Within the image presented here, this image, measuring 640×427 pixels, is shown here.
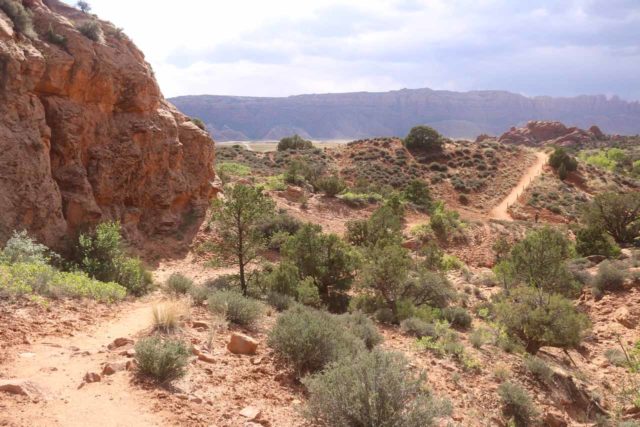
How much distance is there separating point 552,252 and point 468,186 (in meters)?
25.8

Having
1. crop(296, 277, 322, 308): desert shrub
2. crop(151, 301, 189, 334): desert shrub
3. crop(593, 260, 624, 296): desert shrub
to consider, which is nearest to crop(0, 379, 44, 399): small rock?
crop(151, 301, 189, 334): desert shrub

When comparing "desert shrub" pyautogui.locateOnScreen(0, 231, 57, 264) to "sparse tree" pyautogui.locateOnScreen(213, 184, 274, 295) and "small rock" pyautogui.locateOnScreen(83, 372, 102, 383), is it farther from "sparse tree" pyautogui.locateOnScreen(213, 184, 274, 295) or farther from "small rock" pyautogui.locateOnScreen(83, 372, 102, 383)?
"small rock" pyautogui.locateOnScreen(83, 372, 102, 383)

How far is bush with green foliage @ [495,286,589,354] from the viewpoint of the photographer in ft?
33.8

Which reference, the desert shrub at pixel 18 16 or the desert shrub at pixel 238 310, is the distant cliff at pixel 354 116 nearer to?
the desert shrub at pixel 18 16

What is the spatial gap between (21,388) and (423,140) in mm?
44575

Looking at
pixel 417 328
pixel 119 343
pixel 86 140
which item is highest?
pixel 86 140

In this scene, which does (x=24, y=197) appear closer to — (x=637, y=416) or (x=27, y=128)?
(x=27, y=128)

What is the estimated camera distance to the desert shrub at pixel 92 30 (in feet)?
49.4

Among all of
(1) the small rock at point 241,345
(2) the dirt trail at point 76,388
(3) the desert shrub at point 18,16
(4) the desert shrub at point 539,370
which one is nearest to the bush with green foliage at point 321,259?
(4) the desert shrub at point 539,370

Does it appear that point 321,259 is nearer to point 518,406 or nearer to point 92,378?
point 518,406

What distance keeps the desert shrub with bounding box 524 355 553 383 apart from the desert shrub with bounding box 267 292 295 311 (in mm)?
5104

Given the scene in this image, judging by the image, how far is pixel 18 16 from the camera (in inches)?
512

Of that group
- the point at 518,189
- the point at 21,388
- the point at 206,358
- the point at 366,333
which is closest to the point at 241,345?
the point at 206,358

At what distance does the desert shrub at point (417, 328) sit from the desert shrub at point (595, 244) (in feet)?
48.0
